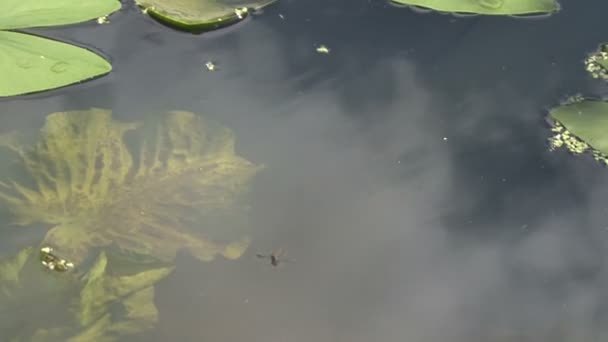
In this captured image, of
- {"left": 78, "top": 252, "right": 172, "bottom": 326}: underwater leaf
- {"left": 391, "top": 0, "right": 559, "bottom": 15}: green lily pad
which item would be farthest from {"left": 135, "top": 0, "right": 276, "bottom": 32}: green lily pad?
{"left": 78, "top": 252, "right": 172, "bottom": 326}: underwater leaf

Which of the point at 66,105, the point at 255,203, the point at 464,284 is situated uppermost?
the point at 66,105

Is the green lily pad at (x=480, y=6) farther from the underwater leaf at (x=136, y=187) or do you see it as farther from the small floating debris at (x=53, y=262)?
the small floating debris at (x=53, y=262)

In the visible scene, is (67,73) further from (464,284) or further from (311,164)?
(464,284)

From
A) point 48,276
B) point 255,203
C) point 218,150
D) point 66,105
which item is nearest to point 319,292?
point 255,203

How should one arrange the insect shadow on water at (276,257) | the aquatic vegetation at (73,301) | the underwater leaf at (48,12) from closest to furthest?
the aquatic vegetation at (73,301) < the insect shadow on water at (276,257) < the underwater leaf at (48,12)

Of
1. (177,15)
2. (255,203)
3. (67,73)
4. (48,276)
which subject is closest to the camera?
(48,276)

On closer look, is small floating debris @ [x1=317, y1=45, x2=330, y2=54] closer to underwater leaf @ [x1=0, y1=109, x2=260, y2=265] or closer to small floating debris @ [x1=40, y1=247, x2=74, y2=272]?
underwater leaf @ [x1=0, y1=109, x2=260, y2=265]

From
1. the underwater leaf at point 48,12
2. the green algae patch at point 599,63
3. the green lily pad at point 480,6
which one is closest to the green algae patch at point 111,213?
the underwater leaf at point 48,12
